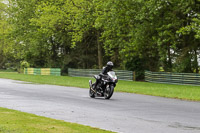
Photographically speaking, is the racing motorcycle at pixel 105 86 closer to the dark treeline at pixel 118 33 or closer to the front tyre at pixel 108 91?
the front tyre at pixel 108 91

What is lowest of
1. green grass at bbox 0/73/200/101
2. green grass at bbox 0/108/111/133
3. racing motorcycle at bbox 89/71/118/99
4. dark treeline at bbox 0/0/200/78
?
green grass at bbox 0/73/200/101

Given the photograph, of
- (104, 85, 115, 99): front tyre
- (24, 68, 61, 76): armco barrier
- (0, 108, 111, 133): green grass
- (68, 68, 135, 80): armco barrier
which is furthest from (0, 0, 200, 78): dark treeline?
(0, 108, 111, 133): green grass

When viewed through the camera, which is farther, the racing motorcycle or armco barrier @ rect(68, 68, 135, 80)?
armco barrier @ rect(68, 68, 135, 80)

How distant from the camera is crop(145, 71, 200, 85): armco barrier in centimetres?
3212

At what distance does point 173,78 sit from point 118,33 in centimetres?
712

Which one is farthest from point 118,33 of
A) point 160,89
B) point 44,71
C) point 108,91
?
point 44,71

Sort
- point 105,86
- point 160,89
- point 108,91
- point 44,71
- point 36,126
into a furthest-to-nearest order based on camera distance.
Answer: point 44,71, point 160,89, point 105,86, point 108,91, point 36,126

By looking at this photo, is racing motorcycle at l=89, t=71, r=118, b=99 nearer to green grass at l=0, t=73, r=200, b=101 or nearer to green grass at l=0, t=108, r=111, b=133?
green grass at l=0, t=73, r=200, b=101

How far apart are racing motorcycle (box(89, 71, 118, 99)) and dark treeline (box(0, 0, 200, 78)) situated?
11.7 meters

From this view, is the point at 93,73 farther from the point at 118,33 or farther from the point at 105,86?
the point at 105,86

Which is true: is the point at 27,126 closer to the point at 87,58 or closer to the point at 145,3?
the point at 145,3

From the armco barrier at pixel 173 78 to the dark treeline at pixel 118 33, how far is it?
832 mm

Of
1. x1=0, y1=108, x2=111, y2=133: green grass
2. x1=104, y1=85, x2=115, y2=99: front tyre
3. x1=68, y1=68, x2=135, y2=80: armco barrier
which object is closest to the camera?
x1=0, y1=108, x2=111, y2=133: green grass

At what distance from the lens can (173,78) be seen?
114ft
